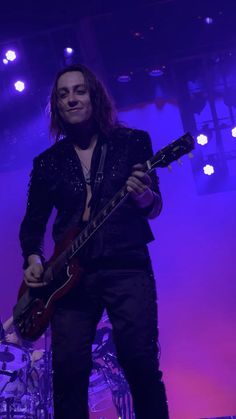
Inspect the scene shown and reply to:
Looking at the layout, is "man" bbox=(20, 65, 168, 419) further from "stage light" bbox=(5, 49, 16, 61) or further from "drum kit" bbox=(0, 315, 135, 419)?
"stage light" bbox=(5, 49, 16, 61)

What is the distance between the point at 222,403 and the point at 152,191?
24.7 feet

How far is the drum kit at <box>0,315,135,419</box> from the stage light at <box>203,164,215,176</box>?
151 inches

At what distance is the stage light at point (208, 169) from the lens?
967 centimetres

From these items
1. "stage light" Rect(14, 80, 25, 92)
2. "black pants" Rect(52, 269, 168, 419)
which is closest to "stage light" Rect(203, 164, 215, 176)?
"stage light" Rect(14, 80, 25, 92)

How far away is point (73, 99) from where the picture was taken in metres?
3.17

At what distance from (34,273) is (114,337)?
561mm

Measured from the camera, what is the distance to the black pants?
250 centimetres

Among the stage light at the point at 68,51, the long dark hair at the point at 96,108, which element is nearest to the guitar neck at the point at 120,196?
the long dark hair at the point at 96,108

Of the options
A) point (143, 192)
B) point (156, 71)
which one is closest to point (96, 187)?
point (143, 192)

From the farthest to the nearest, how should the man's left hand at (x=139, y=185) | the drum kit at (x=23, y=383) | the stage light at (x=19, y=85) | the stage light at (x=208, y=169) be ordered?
the stage light at (x=208, y=169) < the stage light at (x=19, y=85) < the drum kit at (x=23, y=383) < the man's left hand at (x=139, y=185)

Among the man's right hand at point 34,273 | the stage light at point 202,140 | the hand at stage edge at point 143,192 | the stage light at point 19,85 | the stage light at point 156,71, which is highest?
the stage light at point 19,85

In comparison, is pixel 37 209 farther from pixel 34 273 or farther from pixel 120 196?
pixel 120 196

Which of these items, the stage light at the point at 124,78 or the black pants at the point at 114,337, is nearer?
the black pants at the point at 114,337

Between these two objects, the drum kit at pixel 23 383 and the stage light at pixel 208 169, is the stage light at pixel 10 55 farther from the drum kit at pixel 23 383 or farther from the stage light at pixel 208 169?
the drum kit at pixel 23 383
